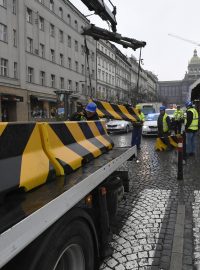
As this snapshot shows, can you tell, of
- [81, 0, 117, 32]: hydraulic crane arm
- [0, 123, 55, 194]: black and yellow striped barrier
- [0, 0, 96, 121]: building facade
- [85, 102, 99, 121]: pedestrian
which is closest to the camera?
[0, 123, 55, 194]: black and yellow striped barrier

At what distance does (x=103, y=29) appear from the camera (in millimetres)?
6180

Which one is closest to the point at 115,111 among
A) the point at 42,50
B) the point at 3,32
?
the point at 3,32

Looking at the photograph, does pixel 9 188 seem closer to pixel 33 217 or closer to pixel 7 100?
pixel 33 217

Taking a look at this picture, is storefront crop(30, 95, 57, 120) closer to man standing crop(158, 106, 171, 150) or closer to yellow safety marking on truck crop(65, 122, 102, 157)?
man standing crop(158, 106, 171, 150)

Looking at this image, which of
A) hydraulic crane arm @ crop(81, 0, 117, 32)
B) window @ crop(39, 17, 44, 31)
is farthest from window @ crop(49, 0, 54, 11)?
hydraulic crane arm @ crop(81, 0, 117, 32)

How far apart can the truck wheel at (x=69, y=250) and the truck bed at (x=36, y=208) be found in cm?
18

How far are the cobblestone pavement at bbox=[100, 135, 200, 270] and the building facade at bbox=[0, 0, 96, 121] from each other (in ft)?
71.9

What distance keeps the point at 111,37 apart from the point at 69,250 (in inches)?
177

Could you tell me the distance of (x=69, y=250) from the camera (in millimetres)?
2672

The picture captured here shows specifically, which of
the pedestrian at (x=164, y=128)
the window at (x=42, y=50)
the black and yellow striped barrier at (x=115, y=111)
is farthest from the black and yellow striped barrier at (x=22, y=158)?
the window at (x=42, y=50)

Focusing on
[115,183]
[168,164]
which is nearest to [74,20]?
[168,164]

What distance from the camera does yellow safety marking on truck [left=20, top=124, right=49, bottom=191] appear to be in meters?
2.61

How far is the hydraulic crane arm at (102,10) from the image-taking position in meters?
5.43

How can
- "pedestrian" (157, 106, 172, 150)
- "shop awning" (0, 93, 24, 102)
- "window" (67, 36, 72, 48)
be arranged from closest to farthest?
"pedestrian" (157, 106, 172, 150) → "shop awning" (0, 93, 24, 102) → "window" (67, 36, 72, 48)
